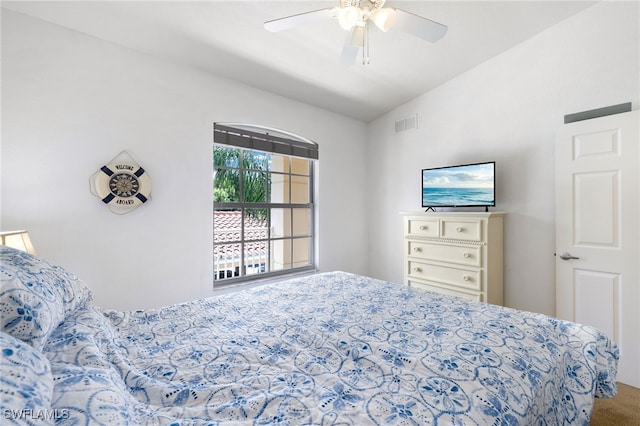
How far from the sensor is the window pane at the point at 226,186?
10.0 ft

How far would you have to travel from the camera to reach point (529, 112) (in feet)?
8.96

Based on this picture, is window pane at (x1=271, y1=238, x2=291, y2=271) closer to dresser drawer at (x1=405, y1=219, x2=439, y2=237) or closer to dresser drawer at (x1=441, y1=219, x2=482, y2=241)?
dresser drawer at (x1=405, y1=219, x2=439, y2=237)

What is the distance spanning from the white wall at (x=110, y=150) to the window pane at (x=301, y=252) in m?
1.18

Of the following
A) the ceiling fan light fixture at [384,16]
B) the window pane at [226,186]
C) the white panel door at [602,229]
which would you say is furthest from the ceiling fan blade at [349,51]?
the white panel door at [602,229]

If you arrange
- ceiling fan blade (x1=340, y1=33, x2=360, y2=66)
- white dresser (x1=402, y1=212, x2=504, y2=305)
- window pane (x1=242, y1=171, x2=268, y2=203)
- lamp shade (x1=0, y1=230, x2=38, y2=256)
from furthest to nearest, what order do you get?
window pane (x1=242, y1=171, x2=268, y2=203) < white dresser (x1=402, y1=212, x2=504, y2=305) < ceiling fan blade (x1=340, y1=33, x2=360, y2=66) < lamp shade (x1=0, y1=230, x2=38, y2=256)

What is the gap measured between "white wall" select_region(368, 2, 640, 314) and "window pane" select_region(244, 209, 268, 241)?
184 centimetres

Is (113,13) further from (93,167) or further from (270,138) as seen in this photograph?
(270,138)

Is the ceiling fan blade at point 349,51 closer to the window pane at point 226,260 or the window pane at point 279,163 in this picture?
the window pane at point 279,163

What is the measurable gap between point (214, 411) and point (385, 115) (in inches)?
155

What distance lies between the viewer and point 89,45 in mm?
2219

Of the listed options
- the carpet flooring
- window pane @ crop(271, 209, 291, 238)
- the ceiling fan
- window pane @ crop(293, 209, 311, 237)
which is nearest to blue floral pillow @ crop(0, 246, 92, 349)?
the ceiling fan

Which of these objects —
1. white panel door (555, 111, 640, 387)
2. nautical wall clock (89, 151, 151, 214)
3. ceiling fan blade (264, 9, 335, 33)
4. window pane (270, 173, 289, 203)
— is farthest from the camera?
window pane (270, 173, 289, 203)

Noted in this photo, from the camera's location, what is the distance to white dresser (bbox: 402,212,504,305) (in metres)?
2.66

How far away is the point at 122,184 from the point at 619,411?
384 cm
